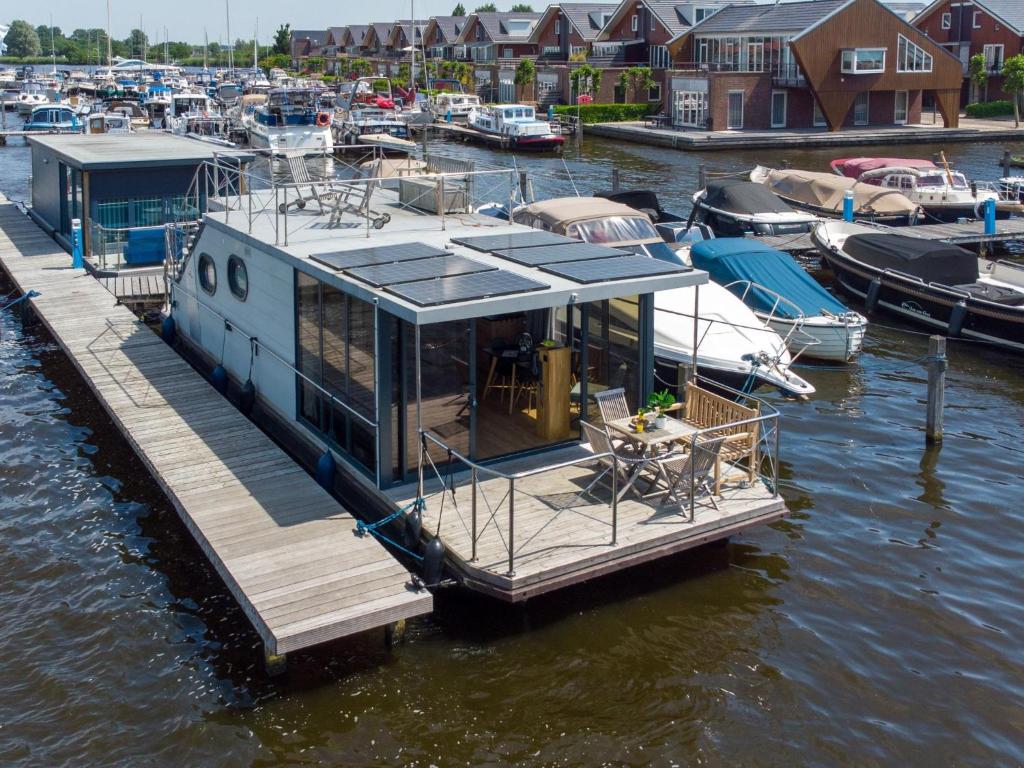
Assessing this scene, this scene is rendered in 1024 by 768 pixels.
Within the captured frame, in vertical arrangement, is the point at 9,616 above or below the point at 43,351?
below

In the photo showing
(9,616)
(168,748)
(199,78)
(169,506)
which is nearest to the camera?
(168,748)

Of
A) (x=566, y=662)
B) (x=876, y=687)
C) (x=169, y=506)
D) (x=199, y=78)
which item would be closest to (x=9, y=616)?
(x=169, y=506)

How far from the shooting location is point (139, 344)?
20938 mm

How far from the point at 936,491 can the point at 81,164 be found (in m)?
19.1

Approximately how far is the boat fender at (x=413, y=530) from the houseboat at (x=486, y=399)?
0.05ft

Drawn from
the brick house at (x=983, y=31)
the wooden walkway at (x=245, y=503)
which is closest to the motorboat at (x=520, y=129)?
the brick house at (x=983, y=31)

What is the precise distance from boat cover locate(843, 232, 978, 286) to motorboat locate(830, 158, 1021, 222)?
31.7ft

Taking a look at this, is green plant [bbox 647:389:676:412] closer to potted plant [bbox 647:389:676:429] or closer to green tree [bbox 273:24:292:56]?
potted plant [bbox 647:389:676:429]

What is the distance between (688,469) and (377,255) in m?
4.83

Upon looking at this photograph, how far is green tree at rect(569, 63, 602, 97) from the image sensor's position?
78812mm

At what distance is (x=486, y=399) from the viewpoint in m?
15.6

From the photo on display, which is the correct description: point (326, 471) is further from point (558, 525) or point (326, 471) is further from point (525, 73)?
point (525, 73)

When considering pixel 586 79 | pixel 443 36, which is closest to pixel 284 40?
pixel 443 36

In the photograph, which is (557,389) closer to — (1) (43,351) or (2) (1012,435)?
(2) (1012,435)
